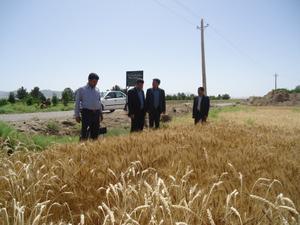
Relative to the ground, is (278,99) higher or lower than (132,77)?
lower

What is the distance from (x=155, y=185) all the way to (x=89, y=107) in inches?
220

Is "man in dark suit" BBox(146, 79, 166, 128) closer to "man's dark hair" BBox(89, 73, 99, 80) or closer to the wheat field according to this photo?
"man's dark hair" BBox(89, 73, 99, 80)

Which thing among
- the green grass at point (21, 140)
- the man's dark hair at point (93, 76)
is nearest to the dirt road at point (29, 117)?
the green grass at point (21, 140)

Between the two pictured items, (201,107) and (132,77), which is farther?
(132,77)

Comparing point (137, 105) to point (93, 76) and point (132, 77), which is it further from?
point (132, 77)

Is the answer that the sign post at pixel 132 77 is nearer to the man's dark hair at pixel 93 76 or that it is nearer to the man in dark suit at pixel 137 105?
the man in dark suit at pixel 137 105

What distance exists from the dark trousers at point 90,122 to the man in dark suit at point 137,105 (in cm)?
127

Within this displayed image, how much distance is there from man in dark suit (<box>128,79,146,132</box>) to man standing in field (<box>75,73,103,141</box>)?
123cm

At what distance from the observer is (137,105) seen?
9.08 m

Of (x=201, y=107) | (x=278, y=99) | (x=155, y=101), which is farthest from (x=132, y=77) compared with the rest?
(x=278, y=99)

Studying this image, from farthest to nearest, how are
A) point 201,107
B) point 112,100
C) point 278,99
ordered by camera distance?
point 278,99, point 112,100, point 201,107

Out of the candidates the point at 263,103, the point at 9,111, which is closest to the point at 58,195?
the point at 9,111

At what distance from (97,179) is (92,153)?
3.14 ft

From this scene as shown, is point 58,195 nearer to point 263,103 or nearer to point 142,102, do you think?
point 142,102
